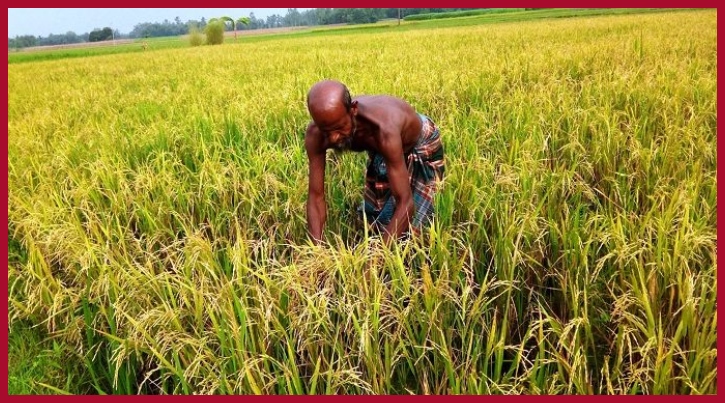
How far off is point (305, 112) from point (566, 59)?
10.6ft

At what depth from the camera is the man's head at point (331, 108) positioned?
188cm

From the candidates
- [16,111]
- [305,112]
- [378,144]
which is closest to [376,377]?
[378,144]

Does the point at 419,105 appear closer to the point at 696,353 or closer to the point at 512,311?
the point at 512,311

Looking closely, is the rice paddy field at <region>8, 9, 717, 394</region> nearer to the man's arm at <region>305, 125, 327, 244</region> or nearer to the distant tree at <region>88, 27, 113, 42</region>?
the man's arm at <region>305, 125, 327, 244</region>

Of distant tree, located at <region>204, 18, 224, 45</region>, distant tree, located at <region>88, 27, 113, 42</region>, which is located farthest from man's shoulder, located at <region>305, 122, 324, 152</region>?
distant tree, located at <region>88, 27, 113, 42</region>

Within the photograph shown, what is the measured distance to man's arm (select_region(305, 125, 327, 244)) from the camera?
2.25m

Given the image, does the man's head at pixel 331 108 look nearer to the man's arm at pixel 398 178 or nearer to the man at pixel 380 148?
the man at pixel 380 148

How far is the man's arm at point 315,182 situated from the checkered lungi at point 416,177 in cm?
30

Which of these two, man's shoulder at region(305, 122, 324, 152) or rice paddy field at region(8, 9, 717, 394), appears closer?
rice paddy field at region(8, 9, 717, 394)

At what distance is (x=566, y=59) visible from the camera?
5.57 metres

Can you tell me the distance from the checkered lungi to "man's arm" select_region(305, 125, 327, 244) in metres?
0.30

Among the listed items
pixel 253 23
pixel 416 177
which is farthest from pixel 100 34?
pixel 416 177

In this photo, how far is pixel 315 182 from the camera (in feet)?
7.48

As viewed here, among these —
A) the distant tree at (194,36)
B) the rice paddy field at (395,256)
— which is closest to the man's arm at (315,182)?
the rice paddy field at (395,256)
